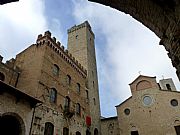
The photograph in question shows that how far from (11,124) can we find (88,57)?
49.1 ft

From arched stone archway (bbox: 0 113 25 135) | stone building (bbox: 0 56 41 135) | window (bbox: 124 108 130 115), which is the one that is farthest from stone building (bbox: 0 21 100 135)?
window (bbox: 124 108 130 115)

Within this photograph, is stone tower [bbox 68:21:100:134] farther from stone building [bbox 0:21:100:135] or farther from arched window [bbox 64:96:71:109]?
arched window [bbox 64:96:71:109]

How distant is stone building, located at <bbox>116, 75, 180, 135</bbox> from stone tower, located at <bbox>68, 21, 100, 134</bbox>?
313cm

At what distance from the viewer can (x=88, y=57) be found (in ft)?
81.2

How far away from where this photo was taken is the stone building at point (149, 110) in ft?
63.1

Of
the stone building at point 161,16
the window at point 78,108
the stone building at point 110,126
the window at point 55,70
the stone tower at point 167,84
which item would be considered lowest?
the stone building at point 161,16

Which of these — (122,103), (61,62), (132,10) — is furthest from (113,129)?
(132,10)

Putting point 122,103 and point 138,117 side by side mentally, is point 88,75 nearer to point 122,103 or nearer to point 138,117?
point 122,103

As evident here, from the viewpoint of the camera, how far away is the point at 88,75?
23.0 m

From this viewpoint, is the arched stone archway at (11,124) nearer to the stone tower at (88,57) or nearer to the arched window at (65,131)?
the arched window at (65,131)

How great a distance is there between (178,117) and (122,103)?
6567mm

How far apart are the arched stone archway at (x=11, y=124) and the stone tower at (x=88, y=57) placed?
9990mm

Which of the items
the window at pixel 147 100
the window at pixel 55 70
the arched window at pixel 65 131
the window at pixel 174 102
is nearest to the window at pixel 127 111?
the window at pixel 147 100

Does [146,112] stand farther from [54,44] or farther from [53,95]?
[54,44]
